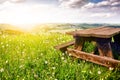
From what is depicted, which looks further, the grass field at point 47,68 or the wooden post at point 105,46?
the wooden post at point 105,46

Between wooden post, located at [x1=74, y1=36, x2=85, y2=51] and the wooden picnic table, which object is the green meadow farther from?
wooden post, located at [x1=74, y1=36, x2=85, y2=51]

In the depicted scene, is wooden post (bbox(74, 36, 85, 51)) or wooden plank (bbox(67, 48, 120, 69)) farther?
wooden post (bbox(74, 36, 85, 51))

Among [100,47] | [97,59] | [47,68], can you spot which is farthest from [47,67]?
[100,47]

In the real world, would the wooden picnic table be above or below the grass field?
above

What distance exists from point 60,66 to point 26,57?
130cm

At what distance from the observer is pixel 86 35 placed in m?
6.31

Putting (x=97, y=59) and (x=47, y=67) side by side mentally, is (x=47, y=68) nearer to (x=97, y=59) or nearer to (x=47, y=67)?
(x=47, y=67)

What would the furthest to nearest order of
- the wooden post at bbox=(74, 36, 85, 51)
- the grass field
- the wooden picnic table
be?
the wooden post at bbox=(74, 36, 85, 51) < the wooden picnic table < the grass field

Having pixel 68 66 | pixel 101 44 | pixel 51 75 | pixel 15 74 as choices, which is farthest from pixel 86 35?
pixel 15 74

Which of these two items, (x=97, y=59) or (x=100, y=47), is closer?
(x=97, y=59)

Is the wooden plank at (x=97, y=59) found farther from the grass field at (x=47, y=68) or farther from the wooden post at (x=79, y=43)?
the wooden post at (x=79, y=43)

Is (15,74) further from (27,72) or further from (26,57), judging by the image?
(26,57)

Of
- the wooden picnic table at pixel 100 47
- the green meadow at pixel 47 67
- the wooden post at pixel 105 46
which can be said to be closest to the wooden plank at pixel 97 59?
the wooden picnic table at pixel 100 47

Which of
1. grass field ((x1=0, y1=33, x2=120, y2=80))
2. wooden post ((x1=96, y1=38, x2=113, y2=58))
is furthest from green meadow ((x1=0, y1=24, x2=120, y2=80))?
wooden post ((x1=96, y1=38, x2=113, y2=58))
